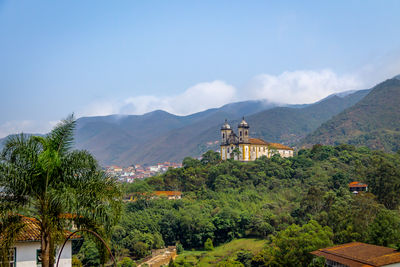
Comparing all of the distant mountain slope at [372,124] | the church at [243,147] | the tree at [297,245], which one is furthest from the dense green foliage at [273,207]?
the distant mountain slope at [372,124]

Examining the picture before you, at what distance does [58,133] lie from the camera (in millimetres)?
9977

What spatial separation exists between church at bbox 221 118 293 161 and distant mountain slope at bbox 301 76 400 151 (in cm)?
4310

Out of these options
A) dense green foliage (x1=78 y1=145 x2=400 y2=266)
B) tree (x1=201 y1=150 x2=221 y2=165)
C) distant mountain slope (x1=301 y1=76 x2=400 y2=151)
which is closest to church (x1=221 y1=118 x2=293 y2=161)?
tree (x1=201 y1=150 x2=221 y2=165)

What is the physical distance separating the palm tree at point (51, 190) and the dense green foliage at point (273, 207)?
1823cm

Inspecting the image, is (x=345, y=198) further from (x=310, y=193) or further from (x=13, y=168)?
(x=13, y=168)

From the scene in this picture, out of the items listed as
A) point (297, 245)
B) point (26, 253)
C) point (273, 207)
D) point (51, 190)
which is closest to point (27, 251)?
point (26, 253)

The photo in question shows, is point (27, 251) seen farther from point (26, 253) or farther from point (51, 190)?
point (51, 190)

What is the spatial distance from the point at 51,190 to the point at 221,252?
35.9 metres

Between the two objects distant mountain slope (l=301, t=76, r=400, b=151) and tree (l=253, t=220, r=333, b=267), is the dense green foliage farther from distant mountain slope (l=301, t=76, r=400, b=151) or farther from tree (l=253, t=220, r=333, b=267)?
distant mountain slope (l=301, t=76, r=400, b=151)

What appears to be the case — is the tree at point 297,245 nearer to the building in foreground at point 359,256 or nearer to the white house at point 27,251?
the building in foreground at point 359,256

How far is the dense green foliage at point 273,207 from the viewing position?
32.1m

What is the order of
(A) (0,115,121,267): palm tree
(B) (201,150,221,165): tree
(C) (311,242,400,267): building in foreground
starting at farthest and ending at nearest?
(B) (201,150,221,165): tree < (C) (311,242,400,267): building in foreground < (A) (0,115,121,267): palm tree

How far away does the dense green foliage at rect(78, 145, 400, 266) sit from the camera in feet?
105

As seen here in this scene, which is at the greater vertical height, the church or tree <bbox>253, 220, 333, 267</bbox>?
the church
